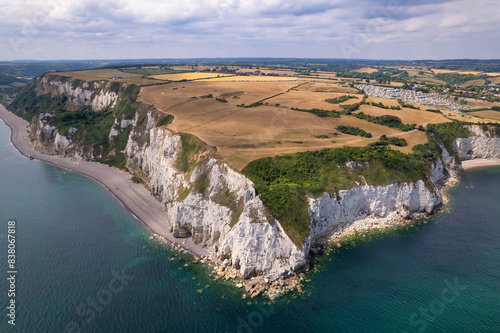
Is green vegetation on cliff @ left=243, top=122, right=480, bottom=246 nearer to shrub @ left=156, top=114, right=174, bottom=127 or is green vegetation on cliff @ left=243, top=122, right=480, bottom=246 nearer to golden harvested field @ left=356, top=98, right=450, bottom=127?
golden harvested field @ left=356, top=98, right=450, bottom=127

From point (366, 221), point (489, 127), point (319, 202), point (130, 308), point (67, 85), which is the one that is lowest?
point (130, 308)

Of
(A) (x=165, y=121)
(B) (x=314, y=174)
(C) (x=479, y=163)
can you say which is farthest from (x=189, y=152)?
(C) (x=479, y=163)

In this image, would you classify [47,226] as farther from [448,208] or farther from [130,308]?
[448,208]

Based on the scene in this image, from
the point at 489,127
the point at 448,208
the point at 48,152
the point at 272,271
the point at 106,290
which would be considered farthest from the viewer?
the point at 48,152

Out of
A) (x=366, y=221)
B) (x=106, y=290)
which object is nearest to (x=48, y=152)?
(x=106, y=290)

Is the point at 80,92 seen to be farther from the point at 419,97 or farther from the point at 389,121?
the point at 419,97

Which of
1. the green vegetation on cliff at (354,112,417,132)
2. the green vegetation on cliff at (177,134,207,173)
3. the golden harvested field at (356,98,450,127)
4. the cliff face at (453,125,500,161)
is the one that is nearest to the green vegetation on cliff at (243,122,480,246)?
the green vegetation on cliff at (177,134,207,173)

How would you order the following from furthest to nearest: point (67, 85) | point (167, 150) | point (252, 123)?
point (67, 85) < point (252, 123) < point (167, 150)

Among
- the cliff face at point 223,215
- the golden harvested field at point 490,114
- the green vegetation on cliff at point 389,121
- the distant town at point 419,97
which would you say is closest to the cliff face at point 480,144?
the golden harvested field at point 490,114
